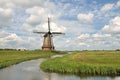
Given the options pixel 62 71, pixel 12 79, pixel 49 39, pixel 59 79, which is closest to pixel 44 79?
pixel 59 79

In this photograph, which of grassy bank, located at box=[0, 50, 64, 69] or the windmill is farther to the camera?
the windmill

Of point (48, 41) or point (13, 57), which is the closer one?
point (13, 57)

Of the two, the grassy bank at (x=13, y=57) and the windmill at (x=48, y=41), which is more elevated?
the windmill at (x=48, y=41)

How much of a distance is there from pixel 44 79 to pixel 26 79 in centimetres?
188

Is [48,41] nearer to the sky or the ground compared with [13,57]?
nearer to the sky

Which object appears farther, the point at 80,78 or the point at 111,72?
the point at 111,72

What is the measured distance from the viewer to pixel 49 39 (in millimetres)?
89500

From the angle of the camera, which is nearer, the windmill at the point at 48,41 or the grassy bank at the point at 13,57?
the grassy bank at the point at 13,57

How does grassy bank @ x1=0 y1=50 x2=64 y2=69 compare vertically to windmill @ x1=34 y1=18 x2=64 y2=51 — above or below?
below

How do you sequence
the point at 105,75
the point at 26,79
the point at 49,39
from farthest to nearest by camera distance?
the point at 49,39 < the point at 105,75 < the point at 26,79

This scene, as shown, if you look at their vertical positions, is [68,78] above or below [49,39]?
below

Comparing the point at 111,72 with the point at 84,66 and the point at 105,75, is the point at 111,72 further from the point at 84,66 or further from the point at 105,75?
the point at 84,66

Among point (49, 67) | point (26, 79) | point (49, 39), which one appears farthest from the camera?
point (49, 39)

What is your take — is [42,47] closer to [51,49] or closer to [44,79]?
[51,49]
